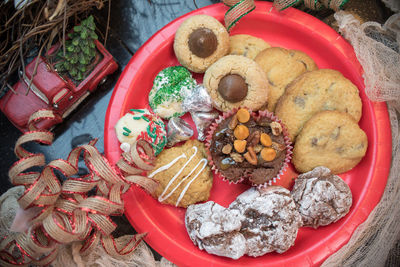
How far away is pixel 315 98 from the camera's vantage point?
217 cm

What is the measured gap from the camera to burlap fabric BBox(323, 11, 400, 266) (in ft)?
6.74

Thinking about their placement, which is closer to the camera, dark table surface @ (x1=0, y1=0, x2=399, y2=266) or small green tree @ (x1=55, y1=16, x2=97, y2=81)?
small green tree @ (x1=55, y1=16, x2=97, y2=81)

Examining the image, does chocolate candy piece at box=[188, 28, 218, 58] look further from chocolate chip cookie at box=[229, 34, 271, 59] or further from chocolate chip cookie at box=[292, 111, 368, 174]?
chocolate chip cookie at box=[292, 111, 368, 174]

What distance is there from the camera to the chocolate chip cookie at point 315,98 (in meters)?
2.17

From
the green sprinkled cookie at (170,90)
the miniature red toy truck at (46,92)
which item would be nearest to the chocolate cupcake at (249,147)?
the green sprinkled cookie at (170,90)

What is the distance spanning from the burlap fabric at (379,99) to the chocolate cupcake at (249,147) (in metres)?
0.67

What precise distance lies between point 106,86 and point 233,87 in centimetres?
113

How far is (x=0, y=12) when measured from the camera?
6.74 feet

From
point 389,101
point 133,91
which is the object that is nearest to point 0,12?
point 133,91

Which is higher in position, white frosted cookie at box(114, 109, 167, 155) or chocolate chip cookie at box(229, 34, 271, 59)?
white frosted cookie at box(114, 109, 167, 155)

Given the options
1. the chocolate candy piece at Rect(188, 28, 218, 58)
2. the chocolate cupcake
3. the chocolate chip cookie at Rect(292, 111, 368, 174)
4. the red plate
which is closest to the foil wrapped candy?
the chocolate cupcake

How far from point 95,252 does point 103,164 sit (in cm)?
68

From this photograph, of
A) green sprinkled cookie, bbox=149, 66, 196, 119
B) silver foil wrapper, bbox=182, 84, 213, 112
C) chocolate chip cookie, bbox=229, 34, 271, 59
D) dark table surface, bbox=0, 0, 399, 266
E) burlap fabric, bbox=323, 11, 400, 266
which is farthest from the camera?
dark table surface, bbox=0, 0, 399, 266

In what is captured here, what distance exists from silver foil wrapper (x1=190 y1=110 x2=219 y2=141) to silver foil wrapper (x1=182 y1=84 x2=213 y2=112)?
34mm
